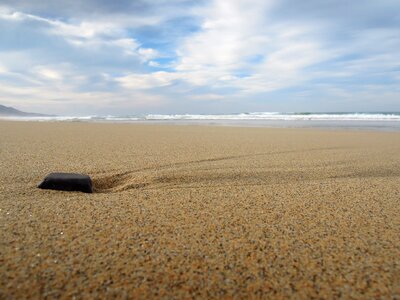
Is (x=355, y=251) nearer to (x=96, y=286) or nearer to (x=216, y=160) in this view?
(x=96, y=286)

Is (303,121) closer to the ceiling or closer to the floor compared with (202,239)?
closer to the ceiling

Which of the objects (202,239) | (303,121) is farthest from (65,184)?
(303,121)

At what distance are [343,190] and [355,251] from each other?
0.85m

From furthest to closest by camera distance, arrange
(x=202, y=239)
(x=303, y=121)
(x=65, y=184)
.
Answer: (x=303, y=121), (x=65, y=184), (x=202, y=239)

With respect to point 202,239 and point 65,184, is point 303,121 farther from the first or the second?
point 202,239

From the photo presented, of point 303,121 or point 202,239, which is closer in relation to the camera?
point 202,239

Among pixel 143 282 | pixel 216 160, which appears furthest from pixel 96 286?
pixel 216 160

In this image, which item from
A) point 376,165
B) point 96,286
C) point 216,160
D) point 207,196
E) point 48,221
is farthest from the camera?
point 216,160

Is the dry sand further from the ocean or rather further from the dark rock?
the ocean

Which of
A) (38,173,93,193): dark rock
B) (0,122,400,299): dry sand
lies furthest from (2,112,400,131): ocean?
(38,173,93,193): dark rock

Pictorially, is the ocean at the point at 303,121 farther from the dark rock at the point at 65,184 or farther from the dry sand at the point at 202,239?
the dark rock at the point at 65,184

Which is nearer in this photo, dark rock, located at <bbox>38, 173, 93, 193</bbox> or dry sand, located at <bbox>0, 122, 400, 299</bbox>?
dry sand, located at <bbox>0, 122, 400, 299</bbox>

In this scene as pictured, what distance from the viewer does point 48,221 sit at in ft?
3.79

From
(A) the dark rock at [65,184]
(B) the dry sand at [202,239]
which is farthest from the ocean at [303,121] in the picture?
(A) the dark rock at [65,184]
